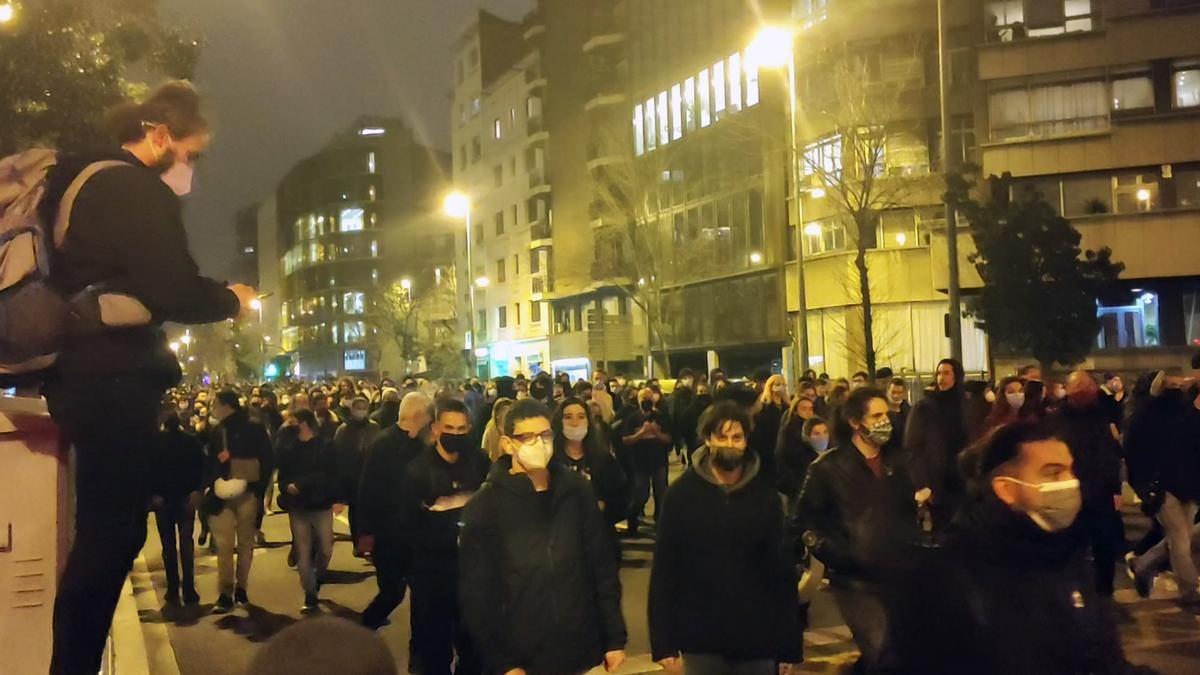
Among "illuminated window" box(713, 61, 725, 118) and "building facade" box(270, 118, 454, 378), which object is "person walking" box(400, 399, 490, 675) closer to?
"illuminated window" box(713, 61, 725, 118)

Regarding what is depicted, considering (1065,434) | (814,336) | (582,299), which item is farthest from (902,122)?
(1065,434)

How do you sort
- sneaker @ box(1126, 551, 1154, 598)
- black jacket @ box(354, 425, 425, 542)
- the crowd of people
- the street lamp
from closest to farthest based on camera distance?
1. the crowd of people
2. black jacket @ box(354, 425, 425, 542)
3. sneaker @ box(1126, 551, 1154, 598)
4. the street lamp

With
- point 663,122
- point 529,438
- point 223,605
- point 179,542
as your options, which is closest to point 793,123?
point 179,542

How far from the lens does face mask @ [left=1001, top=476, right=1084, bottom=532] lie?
11.2ft

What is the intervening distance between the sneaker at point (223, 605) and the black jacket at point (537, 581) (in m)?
7.09

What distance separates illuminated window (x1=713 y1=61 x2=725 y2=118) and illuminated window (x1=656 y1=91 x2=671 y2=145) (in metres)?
4.56

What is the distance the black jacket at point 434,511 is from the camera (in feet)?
23.2

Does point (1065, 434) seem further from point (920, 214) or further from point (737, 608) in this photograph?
point (920, 214)

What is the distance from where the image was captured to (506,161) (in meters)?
73.2

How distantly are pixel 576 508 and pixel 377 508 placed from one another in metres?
3.48

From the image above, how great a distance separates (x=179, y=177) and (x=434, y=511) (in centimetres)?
437

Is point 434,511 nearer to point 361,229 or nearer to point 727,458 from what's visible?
point 727,458

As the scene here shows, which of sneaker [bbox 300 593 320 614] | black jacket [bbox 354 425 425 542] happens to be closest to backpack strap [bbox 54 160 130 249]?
black jacket [bbox 354 425 425 542]

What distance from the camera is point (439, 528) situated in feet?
23.2
